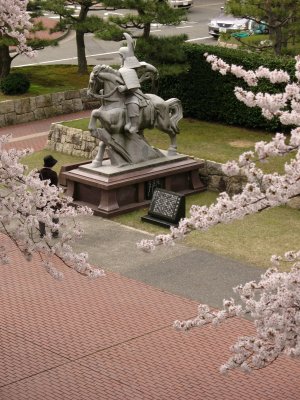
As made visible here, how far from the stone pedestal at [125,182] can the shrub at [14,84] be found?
8.20m

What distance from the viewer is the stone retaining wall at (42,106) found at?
95.1 ft

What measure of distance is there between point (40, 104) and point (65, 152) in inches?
186

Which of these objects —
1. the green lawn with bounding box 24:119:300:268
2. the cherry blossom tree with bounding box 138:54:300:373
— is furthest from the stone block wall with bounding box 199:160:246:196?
the cherry blossom tree with bounding box 138:54:300:373

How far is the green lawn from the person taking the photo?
1828 centimetres

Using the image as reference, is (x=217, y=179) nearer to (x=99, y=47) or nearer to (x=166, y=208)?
(x=166, y=208)

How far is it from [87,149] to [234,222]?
609 centimetres

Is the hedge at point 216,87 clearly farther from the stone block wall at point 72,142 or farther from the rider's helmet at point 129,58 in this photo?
the rider's helmet at point 129,58

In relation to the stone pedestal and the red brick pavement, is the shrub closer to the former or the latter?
the stone pedestal

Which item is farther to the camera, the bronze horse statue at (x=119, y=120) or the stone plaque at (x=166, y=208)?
Answer: the bronze horse statue at (x=119, y=120)

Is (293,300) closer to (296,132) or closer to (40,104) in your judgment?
(296,132)

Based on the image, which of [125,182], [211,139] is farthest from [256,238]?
[211,139]

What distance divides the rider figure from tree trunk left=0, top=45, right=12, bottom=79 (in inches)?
394

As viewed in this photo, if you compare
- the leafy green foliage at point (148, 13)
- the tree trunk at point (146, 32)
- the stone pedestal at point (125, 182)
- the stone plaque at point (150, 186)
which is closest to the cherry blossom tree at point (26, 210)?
the stone pedestal at point (125, 182)

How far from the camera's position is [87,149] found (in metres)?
24.8
